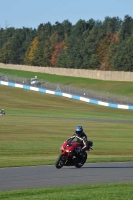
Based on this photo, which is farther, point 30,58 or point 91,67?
point 30,58

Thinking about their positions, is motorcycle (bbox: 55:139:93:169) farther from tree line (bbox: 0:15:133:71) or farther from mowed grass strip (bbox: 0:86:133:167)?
tree line (bbox: 0:15:133:71)

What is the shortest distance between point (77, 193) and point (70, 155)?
6234 millimetres

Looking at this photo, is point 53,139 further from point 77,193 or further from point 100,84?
point 100,84

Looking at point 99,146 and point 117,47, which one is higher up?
point 117,47

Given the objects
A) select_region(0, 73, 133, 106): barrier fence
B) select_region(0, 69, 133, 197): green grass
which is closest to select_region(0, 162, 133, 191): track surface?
select_region(0, 69, 133, 197): green grass

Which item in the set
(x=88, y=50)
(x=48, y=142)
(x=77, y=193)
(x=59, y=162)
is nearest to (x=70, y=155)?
(x=59, y=162)

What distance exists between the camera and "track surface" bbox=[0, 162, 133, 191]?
18688mm

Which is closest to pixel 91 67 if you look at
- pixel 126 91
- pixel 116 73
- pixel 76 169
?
pixel 116 73

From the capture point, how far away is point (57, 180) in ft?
64.3

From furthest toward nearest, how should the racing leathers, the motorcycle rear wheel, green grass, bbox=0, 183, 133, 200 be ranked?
the motorcycle rear wheel
the racing leathers
green grass, bbox=0, 183, 133, 200

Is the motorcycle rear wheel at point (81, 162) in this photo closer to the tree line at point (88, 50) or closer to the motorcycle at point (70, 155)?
the motorcycle at point (70, 155)

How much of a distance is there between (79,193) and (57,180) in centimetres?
323

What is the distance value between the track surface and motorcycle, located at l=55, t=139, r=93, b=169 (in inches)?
8.6

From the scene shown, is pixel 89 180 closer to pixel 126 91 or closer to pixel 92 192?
pixel 92 192
